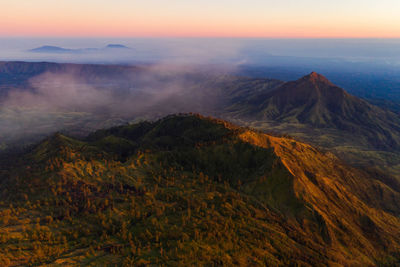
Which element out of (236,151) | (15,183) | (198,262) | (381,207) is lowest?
(381,207)

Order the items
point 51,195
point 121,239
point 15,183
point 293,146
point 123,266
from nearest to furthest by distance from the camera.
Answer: point 123,266 < point 121,239 < point 51,195 < point 15,183 < point 293,146

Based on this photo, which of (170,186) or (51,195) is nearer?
(51,195)

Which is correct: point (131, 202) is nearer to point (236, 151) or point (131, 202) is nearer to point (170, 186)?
point (170, 186)

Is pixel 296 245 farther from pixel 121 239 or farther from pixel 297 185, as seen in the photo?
pixel 121 239

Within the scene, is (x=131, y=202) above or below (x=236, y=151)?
below

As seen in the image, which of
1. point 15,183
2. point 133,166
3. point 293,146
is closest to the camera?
point 15,183

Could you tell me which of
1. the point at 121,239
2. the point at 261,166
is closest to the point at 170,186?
the point at 121,239

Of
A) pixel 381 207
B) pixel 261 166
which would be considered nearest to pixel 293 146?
pixel 261 166
